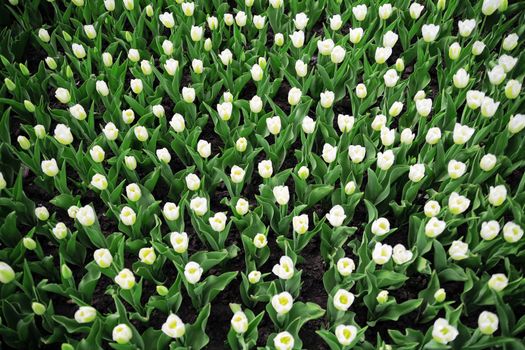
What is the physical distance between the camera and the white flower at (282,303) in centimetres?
173

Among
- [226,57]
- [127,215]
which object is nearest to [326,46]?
[226,57]

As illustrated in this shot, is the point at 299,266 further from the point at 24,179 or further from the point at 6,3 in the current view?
the point at 6,3

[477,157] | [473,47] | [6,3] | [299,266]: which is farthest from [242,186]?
[6,3]

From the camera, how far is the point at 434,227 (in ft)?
6.16

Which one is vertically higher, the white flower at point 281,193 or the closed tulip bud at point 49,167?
the closed tulip bud at point 49,167

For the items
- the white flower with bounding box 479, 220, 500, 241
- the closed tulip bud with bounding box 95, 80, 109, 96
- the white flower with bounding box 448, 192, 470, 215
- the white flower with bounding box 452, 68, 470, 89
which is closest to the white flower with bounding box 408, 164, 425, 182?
the white flower with bounding box 448, 192, 470, 215

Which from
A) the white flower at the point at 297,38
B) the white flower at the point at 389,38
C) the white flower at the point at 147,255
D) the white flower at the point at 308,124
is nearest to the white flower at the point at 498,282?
the white flower at the point at 308,124

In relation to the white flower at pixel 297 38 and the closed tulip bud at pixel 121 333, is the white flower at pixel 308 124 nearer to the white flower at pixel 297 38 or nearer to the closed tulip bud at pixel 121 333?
the white flower at pixel 297 38

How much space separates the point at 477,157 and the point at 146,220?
1432 mm

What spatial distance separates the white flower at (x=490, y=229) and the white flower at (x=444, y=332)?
404mm

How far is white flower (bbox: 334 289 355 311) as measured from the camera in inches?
69.9

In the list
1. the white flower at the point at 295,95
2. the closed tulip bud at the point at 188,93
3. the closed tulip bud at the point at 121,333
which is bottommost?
the closed tulip bud at the point at 121,333

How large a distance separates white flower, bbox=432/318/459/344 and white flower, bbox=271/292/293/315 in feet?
1.56

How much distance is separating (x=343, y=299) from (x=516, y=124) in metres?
1.09
